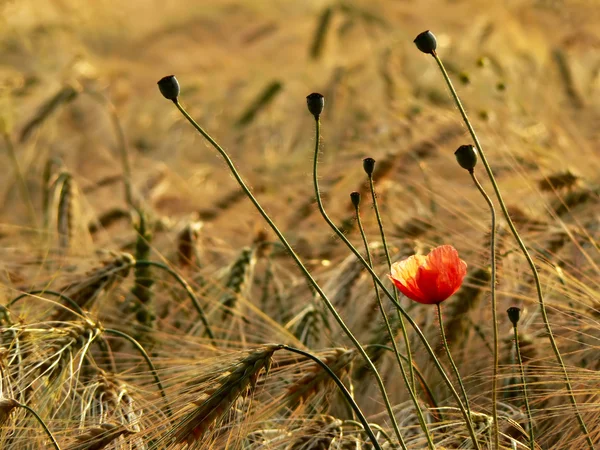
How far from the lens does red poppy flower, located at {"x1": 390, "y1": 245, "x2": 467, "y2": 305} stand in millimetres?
861

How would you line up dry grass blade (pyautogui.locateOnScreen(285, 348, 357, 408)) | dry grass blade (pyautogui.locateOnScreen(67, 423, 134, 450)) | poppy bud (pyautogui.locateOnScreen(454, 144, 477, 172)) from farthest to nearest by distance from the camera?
dry grass blade (pyautogui.locateOnScreen(285, 348, 357, 408)), dry grass blade (pyautogui.locateOnScreen(67, 423, 134, 450)), poppy bud (pyautogui.locateOnScreen(454, 144, 477, 172))

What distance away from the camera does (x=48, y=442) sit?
1.08m

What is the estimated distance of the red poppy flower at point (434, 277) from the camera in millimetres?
861

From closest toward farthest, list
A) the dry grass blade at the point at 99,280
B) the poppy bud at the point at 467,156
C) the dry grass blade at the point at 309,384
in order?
the poppy bud at the point at 467,156, the dry grass blade at the point at 309,384, the dry grass blade at the point at 99,280

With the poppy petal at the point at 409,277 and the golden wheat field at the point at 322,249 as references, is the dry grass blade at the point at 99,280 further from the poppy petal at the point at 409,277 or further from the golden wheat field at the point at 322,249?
the poppy petal at the point at 409,277

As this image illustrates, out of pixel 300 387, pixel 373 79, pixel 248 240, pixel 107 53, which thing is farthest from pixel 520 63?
pixel 107 53

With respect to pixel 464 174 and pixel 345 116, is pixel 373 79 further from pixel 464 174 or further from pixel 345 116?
pixel 464 174

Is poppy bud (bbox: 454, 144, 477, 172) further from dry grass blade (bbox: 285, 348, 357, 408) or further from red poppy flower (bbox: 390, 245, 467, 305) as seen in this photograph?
dry grass blade (bbox: 285, 348, 357, 408)

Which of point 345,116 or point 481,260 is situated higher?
point 345,116

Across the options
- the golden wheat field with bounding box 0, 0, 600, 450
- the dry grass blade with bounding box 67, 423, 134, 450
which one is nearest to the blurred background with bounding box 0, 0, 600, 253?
the golden wheat field with bounding box 0, 0, 600, 450

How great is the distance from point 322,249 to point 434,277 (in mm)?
1126


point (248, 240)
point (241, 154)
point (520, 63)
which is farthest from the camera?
point (241, 154)

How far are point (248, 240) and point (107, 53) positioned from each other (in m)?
4.74

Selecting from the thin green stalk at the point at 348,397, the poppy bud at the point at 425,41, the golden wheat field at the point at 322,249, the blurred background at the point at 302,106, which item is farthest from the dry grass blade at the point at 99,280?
the poppy bud at the point at 425,41
